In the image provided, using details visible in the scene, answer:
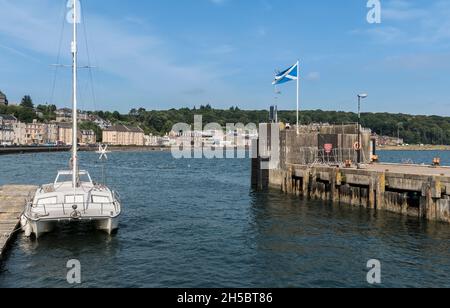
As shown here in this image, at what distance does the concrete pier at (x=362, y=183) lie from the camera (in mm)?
31109

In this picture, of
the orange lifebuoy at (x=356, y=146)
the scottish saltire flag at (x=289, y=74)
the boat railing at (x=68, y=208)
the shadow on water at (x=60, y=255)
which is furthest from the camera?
the scottish saltire flag at (x=289, y=74)

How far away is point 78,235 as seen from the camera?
27.9 m

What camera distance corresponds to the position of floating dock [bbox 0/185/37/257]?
25.2 metres

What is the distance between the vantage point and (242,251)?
2564 centimetres

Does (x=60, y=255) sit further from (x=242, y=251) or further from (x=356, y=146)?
(x=356, y=146)

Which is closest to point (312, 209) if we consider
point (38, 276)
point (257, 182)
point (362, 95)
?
point (362, 95)

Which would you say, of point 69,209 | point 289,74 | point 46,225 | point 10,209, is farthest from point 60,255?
point 289,74

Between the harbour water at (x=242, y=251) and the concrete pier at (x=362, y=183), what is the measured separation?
4.02 ft

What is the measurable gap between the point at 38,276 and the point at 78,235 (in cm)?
732

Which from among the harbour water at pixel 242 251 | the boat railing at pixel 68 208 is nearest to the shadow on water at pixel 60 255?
the harbour water at pixel 242 251

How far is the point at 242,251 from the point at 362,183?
16.5 m

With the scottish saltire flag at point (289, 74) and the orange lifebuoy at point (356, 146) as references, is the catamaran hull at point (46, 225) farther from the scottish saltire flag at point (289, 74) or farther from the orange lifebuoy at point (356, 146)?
the scottish saltire flag at point (289, 74)

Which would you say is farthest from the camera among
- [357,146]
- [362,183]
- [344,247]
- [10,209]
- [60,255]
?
[357,146]

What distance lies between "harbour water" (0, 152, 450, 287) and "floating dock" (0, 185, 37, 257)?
27.1 inches
